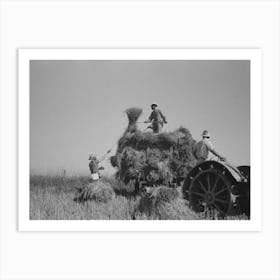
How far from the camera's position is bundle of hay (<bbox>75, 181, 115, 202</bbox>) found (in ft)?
22.4

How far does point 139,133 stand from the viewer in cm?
693

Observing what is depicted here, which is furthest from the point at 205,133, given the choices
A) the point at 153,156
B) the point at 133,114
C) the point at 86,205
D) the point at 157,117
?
the point at 86,205

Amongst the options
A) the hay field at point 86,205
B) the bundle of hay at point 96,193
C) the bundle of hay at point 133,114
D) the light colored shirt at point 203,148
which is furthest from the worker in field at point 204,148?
the bundle of hay at point 96,193

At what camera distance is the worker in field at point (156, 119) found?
265 inches

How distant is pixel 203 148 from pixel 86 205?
1.47m

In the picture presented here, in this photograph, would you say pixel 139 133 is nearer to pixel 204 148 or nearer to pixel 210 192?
pixel 204 148

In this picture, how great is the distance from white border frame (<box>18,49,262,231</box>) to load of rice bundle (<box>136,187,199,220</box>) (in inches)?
3.0

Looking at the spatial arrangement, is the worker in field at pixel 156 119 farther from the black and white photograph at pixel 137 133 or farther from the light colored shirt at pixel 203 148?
the light colored shirt at pixel 203 148

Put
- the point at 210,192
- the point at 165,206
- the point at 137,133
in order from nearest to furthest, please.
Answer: the point at 165,206 < the point at 210,192 < the point at 137,133
